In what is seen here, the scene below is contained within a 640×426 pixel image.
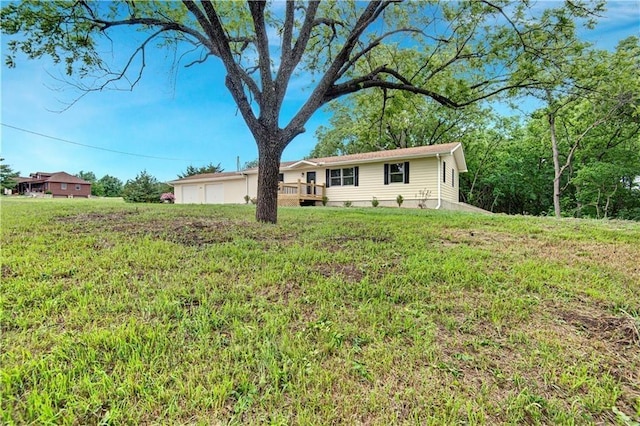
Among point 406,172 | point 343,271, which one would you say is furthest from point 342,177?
point 343,271

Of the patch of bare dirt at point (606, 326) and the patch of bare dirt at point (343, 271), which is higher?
the patch of bare dirt at point (343, 271)

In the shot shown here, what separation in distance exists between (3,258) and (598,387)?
5080 millimetres

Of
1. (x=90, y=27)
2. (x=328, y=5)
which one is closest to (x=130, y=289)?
(x=90, y=27)

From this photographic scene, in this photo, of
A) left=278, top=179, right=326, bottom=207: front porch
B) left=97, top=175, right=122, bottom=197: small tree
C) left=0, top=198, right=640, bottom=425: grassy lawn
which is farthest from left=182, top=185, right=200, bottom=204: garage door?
left=97, top=175, right=122, bottom=197: small tree

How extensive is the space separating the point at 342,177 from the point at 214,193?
11223 mm

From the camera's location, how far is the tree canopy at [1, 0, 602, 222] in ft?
19.3

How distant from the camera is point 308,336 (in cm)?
205

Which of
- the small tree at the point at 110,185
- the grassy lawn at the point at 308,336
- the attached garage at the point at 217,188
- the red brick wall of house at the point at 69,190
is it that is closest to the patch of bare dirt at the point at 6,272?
the grassy lawn at the point at 308,336

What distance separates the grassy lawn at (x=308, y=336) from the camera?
150cm

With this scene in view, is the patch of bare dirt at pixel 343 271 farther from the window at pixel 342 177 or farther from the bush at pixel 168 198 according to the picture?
the bush at pixel 168 198

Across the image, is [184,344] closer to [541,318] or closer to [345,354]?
[345,354]

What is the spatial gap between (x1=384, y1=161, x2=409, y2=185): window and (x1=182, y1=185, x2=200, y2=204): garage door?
15.8m

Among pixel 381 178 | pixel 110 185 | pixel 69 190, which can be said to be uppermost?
pixel 110 185

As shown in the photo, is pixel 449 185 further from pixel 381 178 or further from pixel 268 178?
pixel 268 178
